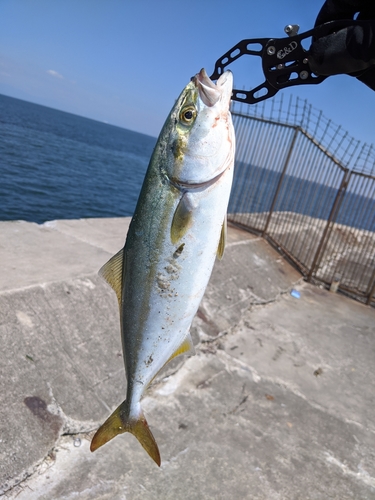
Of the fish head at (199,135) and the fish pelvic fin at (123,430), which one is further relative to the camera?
the fish pelvic fin at (123,430)

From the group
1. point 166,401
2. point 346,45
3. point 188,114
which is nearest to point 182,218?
point 188,114

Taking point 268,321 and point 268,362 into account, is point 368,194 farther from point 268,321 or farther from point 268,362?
point 268,362

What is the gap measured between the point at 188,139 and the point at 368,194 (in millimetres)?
8510

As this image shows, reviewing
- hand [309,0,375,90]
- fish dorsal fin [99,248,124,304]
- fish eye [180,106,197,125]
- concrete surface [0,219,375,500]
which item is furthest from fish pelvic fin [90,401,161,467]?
hand [309,0,375,90]

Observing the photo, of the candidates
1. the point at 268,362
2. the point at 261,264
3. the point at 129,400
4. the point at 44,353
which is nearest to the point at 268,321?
the point at 268,362

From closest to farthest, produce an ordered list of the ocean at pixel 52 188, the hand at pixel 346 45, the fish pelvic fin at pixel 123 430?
1. the hand at pixel 346 45
2. the fish pelvic fin at pixel 123 430
3. the ocean at pixel 52 188

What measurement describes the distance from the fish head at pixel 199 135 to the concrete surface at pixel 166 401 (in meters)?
2.58

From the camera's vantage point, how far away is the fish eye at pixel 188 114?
6.73 ft

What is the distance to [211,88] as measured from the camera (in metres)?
2.07

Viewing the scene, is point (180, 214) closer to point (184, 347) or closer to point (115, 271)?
point (115, 271)

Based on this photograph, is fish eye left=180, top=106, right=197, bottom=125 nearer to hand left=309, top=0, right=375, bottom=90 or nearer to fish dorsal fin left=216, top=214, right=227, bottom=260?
fish dorsal fin left=216, top=214, right=227, bottom=260

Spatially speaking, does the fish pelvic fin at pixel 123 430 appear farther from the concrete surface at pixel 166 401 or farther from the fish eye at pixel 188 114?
the fish eye at pixel 188 114

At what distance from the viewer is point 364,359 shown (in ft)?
21.0

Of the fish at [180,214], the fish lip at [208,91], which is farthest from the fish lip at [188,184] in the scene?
the fish lip at [208,91]
